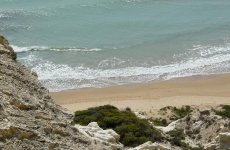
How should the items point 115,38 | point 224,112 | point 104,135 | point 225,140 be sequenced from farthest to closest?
point 115,38 → point 224,112 → point 225,140 → point 104,135

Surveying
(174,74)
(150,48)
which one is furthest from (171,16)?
(174,74)

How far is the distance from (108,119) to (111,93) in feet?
38.5

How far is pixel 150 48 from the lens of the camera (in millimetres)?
40000

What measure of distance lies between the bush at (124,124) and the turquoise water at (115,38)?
38.2 ft

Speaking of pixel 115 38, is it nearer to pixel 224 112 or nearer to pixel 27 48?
pixel 27 48

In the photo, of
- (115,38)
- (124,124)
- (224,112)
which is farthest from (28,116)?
(115,38)

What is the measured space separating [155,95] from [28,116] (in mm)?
21307

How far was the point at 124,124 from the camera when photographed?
19641 millimetres

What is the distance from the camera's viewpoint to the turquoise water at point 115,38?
117 ft

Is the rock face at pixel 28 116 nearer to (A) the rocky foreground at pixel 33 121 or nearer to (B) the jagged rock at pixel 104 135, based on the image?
(A) the rocky foreground at pixel 33 121

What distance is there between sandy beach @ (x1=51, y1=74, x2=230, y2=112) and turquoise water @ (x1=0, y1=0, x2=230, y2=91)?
3.88 feet

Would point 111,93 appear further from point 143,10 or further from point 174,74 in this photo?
point 143,10

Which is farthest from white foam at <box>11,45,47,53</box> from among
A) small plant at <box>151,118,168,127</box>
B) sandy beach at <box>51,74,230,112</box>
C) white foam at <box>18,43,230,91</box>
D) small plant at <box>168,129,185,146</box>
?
small plant at <box>168,129,185,146</box>

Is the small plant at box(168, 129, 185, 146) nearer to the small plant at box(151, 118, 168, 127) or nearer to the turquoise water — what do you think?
the small plant at box(151, 118, 168, 127)
